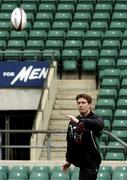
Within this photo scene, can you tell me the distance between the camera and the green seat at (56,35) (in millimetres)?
21797

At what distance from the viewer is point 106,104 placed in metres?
18.7

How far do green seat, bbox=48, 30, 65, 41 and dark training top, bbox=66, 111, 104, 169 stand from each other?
12095 millimetres

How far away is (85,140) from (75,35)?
1234 cm

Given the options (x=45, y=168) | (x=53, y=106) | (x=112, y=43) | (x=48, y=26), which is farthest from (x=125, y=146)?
(x=48, y=26)

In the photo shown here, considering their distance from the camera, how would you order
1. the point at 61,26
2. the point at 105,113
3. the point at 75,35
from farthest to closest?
the point at 61,26 < the point at 75,35 < the point at 105,113

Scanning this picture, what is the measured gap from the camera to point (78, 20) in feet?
75.2

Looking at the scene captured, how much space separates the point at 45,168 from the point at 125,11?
352 inches

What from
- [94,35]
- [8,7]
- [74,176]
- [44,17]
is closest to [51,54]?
[94,35]

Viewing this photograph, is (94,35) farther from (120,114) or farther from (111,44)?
(120,114)

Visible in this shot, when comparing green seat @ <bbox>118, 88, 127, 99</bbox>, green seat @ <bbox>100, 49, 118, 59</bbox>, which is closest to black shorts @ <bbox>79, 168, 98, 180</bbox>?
green seat @ <bbox>118, 88, 127, 99</bbox>

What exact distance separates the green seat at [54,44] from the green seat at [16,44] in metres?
0.58

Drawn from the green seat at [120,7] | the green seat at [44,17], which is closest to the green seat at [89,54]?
the green seat at [44,17]

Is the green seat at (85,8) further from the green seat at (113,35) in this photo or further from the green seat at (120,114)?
the green seat at (120,114)

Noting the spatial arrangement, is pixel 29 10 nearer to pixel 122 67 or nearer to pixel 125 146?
pixel 122 67
